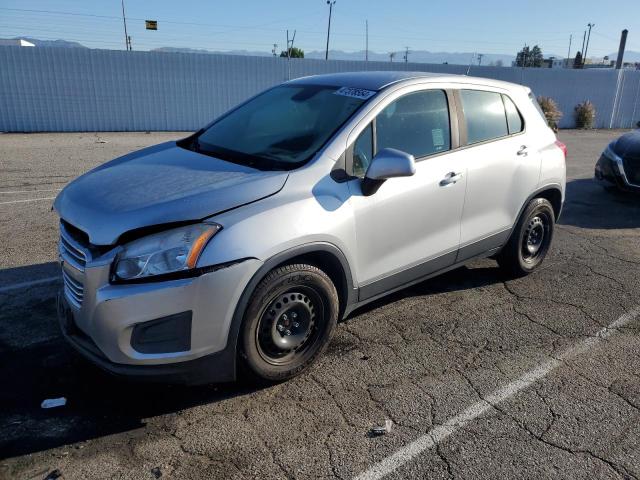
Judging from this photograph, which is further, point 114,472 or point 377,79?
point 377,79

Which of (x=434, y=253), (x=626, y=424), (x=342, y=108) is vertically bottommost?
(x=626, y=424)

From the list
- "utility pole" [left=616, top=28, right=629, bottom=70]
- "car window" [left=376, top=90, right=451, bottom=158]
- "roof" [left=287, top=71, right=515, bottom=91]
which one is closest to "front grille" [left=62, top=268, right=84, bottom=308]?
"car window" [left=376, top=90, right=451, bottom=158]

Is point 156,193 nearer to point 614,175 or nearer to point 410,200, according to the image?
point 410,200

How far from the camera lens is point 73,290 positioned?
300 centimetres

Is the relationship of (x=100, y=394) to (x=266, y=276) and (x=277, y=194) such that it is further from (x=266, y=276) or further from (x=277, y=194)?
(x=277, y=194)

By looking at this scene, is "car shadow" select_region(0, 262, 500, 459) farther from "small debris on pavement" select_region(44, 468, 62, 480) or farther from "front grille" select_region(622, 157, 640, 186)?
"front grille" select_region(622, 157, 640, 186)

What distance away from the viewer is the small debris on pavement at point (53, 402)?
310 centimetres

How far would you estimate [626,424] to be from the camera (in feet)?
10.1

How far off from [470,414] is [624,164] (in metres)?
6.87

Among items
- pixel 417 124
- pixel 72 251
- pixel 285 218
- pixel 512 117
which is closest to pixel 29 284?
pixel 72 251

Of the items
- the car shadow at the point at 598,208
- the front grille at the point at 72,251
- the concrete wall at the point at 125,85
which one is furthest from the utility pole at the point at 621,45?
the front grille at the point at 72,251

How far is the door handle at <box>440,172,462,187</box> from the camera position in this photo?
13.0ft

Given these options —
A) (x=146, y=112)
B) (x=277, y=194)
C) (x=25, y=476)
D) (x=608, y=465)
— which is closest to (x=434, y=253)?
(x=277, y=194)

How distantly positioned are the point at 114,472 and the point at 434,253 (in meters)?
2.62
